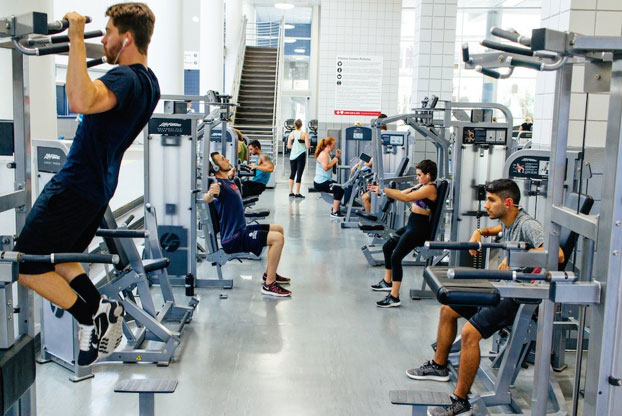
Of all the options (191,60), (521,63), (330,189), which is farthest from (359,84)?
(521,63)

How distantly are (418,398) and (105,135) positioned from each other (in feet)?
5.49

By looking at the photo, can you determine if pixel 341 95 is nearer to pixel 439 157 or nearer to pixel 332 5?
pixel 332 5

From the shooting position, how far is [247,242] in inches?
223

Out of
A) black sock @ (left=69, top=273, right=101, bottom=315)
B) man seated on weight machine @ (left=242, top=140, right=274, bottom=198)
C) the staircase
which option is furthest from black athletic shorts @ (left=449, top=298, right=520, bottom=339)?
the staircase

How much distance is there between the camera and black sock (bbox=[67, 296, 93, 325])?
2.49 meters

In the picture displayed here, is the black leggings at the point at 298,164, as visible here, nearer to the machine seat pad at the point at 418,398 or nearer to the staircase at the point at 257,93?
the staircase at the point at 257,93

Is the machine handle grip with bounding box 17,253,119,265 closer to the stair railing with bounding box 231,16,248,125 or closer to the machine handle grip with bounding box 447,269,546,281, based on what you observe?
the machine handle grip with bounding box 447,269,546,281

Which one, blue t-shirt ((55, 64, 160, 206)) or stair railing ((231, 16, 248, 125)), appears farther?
stair railing ((231, 16, 248, 125))

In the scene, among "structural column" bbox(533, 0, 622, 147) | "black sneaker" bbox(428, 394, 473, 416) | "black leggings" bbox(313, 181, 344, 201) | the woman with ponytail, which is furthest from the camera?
the woman with ponytail

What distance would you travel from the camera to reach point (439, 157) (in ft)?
19.9

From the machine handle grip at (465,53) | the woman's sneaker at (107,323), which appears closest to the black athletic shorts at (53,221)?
the woman's sneaker at (107,323)

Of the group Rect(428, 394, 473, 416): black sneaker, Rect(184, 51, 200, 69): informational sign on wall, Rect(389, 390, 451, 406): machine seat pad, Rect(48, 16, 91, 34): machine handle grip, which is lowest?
Rect(428, 394, 473, 416): black sneaker

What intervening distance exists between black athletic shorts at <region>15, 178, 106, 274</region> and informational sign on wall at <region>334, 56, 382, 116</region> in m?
12.9

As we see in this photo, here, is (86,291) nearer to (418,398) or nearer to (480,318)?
(418,398)
